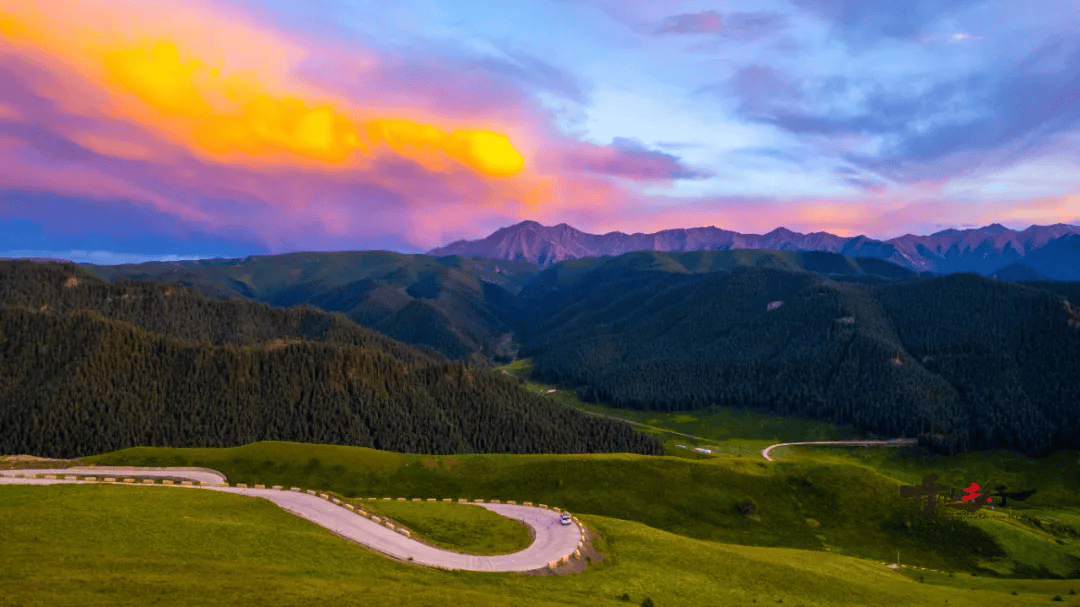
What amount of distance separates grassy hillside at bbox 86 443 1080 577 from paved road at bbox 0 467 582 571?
110ft

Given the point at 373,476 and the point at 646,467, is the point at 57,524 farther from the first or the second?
the point at 646,467

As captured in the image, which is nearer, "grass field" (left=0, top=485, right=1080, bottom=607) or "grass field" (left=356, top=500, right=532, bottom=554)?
"grass field" (left=0, top=485, right=1080, bottom=607)

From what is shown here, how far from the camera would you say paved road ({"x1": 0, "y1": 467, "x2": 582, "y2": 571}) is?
193 feet

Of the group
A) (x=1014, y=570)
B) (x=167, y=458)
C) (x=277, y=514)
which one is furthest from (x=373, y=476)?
(x=1014, y=570)

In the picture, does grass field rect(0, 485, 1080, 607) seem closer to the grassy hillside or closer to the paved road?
the paved road

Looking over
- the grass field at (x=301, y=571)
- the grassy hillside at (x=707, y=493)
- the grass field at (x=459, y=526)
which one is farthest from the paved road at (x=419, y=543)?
the grassy hillside at (x=707, y=493)

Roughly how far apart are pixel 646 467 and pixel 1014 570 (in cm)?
6578

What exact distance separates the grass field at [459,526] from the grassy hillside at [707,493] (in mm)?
39274

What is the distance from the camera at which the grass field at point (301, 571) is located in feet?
131

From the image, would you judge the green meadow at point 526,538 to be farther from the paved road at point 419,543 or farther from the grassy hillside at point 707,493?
the paved road at point 419,543

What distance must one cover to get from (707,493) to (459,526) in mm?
67743

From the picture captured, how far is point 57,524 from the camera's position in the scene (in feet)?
181

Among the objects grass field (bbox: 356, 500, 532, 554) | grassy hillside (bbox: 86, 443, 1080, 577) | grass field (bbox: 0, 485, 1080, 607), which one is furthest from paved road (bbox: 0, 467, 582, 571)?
grassy hillside (bbox: 86, 443, 1080, 577)

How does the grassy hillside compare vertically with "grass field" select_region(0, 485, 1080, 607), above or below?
below
